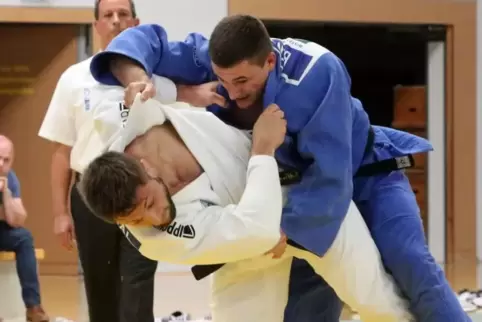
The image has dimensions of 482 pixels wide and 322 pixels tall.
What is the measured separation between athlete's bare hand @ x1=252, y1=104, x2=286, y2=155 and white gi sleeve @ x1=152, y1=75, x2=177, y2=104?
26 centimetres

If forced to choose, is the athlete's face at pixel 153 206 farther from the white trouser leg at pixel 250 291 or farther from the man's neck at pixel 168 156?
the white trouser leg at pixel 250 291

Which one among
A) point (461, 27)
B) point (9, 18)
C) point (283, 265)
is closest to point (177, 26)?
point (9, 18)

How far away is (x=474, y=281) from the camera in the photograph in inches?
204

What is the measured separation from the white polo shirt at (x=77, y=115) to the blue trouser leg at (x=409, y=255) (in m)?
0.85

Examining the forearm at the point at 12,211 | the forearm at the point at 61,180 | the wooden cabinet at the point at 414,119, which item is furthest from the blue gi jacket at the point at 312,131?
the wooden cabinet at the point at 414,119

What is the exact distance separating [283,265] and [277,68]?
527 millimetres

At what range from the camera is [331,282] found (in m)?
2.03

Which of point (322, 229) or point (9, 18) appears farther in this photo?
point (9, 18)

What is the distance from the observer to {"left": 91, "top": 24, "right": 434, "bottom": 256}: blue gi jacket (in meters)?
1.87

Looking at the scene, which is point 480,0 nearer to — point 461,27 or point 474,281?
point 461,27

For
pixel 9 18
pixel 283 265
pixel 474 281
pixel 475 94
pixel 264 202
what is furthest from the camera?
pixel 475 94

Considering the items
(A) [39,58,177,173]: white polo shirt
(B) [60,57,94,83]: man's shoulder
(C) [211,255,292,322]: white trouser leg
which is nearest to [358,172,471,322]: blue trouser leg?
(C) [211,255,292,322]: white trouser leg

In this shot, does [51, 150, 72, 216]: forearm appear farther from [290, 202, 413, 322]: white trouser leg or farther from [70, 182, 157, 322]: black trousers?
[290, 202, 413, 322]: white trouser leg

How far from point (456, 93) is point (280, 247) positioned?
477 cm
